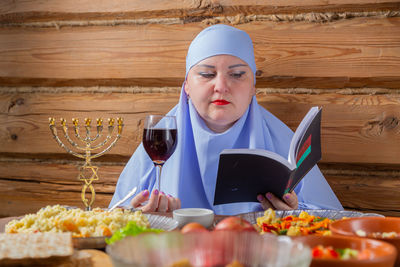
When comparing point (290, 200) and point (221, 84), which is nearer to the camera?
point (290, 200)

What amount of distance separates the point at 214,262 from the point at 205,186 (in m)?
1.56

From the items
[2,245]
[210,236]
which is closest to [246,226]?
[210,236]

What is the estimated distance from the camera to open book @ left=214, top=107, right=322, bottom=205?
5.38 feet

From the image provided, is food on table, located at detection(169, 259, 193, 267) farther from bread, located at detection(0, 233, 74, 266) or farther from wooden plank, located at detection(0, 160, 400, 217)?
wooden plank, located at detection(0, 160, 400, 217)

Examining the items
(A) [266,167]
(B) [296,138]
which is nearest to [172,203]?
(A) [266,167]

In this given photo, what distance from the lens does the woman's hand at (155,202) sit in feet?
5.73

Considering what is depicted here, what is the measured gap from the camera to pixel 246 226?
1.03 m

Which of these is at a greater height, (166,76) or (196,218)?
(166,76)

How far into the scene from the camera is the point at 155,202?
1752mm

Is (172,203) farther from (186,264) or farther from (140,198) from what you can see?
(186,264)

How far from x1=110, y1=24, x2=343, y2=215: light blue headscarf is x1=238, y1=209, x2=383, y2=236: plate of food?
0.67 meters

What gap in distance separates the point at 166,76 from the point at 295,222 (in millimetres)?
1688

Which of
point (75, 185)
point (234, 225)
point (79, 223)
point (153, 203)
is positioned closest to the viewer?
point (234, 225)

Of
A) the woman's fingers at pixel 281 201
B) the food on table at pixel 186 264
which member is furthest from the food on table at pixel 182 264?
the woman's fingers at pixel 281 201
